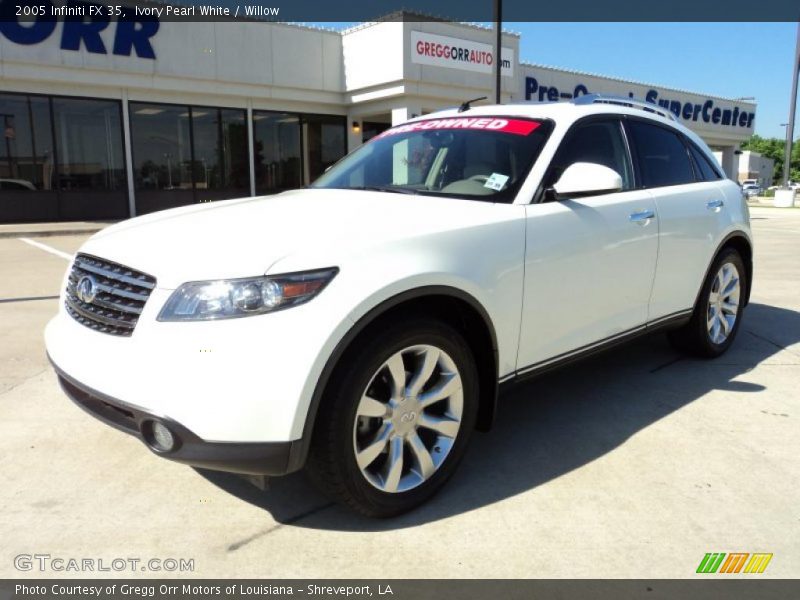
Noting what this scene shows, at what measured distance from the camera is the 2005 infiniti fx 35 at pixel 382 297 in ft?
7.39

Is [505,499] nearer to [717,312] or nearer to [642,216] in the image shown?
[642,216]

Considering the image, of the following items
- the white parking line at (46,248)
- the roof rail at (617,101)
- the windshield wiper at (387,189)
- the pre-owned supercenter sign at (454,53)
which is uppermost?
the pre-owned supercenter sign at (454,53)

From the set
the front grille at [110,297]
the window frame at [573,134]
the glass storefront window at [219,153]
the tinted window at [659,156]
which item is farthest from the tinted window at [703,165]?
the glass storefront window at [219,153]

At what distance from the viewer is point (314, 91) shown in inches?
728

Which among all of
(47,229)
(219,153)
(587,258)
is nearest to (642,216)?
(587,258)

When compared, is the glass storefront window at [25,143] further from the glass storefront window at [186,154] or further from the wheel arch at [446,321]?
the wheel arch at [446,321]

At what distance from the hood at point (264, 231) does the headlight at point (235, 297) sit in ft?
0.11

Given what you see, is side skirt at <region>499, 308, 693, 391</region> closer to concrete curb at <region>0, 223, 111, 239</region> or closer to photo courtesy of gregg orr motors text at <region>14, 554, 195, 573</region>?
photo courtesy of gregg orr motors text at <region>14, 554, 195, 573</region>

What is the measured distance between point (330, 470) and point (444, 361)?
0.67m

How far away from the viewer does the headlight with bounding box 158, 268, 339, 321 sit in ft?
7.38

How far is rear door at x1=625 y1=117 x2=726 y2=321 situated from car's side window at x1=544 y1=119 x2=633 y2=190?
0.13 m

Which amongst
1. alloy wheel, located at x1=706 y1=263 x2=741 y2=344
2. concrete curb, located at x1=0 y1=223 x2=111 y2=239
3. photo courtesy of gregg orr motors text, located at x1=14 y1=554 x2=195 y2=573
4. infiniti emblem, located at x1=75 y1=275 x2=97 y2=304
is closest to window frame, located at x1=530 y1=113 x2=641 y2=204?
alloy wheel, located at x1=706 y1=263 x2=741 y2=344

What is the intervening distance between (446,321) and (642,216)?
5.16 ft
